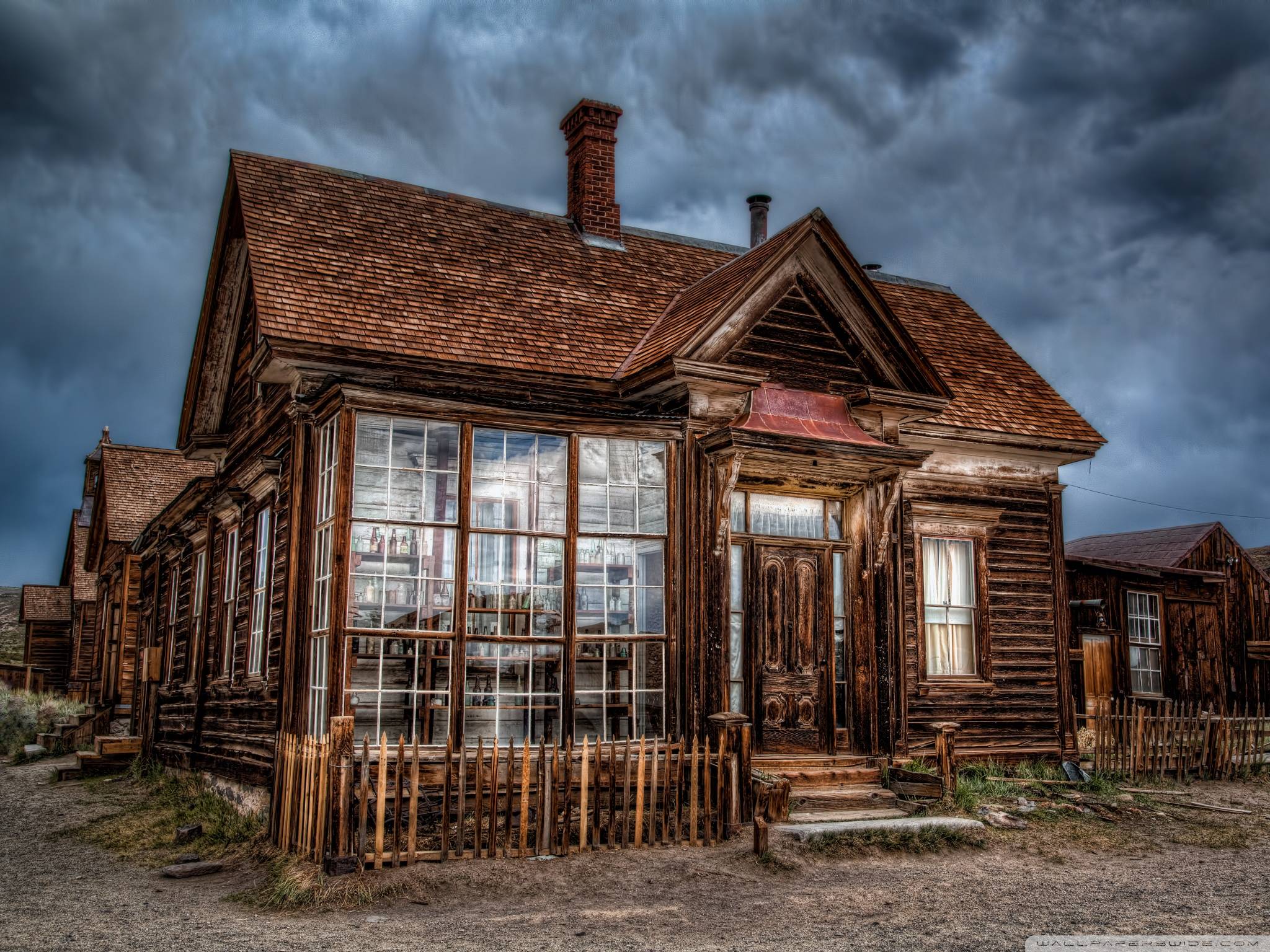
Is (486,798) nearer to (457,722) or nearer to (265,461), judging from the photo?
(457,722)

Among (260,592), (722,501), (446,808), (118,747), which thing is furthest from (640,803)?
(118,747)

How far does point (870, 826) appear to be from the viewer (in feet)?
33.4

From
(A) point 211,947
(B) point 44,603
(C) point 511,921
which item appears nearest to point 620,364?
Answer: (C) point 511,921

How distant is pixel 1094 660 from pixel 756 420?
39.8 ft

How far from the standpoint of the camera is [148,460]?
29.2m

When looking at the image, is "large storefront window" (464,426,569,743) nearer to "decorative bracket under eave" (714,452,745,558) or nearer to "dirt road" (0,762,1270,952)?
"decorative bracket under eave" (714,452,745,558)

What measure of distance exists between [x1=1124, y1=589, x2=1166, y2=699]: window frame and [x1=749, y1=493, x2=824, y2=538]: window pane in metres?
11.4

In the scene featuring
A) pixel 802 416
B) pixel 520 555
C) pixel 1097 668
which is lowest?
pixel 1097 668

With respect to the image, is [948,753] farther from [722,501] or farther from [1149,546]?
[1149,546]

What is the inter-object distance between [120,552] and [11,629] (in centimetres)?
4700

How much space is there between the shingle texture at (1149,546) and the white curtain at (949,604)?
9487 mm

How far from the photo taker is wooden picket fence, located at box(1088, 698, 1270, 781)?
14.1m

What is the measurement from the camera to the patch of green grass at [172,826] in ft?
35.5

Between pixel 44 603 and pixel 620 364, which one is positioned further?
pixel 44 603
